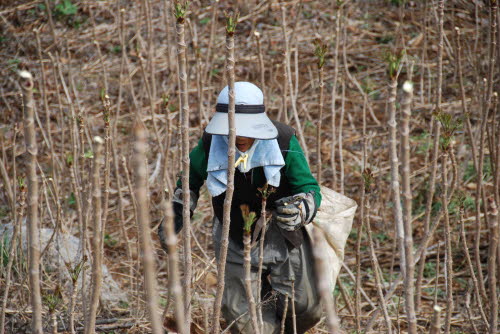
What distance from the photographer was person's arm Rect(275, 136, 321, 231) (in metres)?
2.28

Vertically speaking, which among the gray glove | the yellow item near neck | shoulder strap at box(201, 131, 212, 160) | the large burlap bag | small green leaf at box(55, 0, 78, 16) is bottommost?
the large burlap bag

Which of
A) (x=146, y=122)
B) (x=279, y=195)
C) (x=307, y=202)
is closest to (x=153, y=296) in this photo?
(x=307, y=202)

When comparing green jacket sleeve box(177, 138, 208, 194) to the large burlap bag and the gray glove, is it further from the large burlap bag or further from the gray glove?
the large burlap bag

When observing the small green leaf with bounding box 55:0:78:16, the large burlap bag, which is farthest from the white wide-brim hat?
the small green leaf with bounding box 55:0:78:16

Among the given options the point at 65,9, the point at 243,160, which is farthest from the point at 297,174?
the point at 65,9

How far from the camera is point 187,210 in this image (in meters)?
1.50

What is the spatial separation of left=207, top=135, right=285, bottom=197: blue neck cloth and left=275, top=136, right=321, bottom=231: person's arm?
9 cm

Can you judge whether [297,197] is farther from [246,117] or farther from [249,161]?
[246,117]

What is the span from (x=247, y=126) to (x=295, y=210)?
365 millimetres

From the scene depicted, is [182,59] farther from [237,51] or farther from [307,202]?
[237,51]

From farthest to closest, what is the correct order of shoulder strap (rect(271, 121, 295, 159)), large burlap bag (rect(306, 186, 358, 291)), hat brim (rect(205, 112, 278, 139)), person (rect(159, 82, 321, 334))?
large burlap bag (rect(306, 186, 358, 291)) < shoulder strap (rect(271, 121, 295, 159)) < person (rect(159, 82, 321, 334)) < hat brim (rect(205, 112, 278, 139))

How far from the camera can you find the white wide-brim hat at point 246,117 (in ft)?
7.14

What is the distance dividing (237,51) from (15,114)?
86.7 inches

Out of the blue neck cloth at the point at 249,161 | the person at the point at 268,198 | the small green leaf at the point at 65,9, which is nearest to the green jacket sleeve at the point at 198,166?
the person at the point at 268,198
